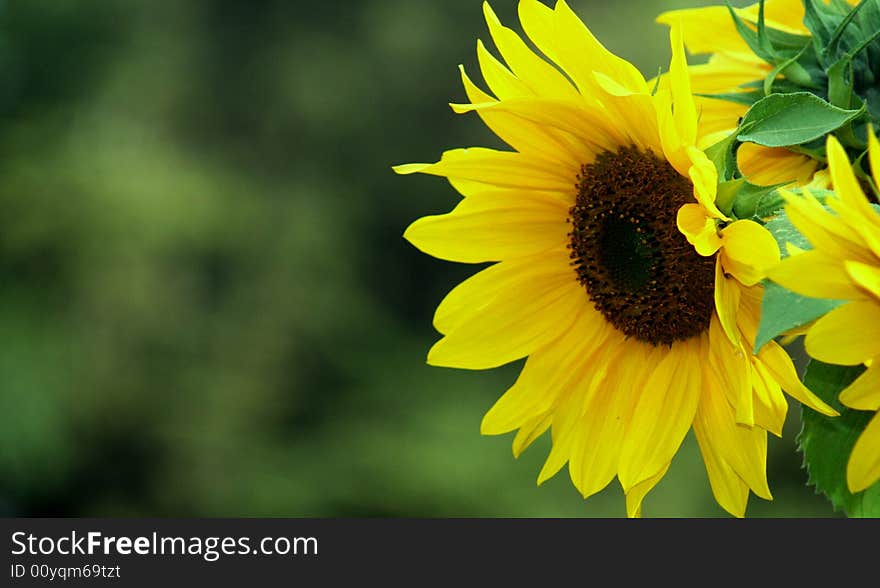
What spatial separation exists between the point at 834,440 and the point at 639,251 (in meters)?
0.15

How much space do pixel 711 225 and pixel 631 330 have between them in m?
0.13

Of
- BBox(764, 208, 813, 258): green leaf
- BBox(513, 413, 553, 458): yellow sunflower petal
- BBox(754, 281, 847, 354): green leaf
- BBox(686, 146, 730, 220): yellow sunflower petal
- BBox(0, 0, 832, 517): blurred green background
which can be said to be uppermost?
BBox(0, 0, 832, 517): blurred green background

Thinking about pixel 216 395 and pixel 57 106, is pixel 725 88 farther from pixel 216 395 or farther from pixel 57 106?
pixel 57 106

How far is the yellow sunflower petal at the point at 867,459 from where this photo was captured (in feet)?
1.41

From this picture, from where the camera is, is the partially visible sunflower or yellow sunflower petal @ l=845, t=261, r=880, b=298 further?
the partially visible sunflower

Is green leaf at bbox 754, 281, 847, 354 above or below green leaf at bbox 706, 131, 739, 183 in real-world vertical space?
below

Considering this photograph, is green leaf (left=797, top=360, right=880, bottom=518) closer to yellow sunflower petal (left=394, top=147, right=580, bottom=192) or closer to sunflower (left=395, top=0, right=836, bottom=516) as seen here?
sunflower (left=395, top=0, right=836, bottom=516)

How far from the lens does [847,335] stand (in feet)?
1.30

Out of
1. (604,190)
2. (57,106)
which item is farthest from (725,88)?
(57,106)

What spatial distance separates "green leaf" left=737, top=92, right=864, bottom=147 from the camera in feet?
1.46

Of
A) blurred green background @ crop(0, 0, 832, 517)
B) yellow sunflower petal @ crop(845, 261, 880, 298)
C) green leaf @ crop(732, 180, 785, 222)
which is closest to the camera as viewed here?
yellow sunflower petal @ crop(845, 261, 880, 298)

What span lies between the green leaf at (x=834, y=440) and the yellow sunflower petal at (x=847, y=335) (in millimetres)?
63

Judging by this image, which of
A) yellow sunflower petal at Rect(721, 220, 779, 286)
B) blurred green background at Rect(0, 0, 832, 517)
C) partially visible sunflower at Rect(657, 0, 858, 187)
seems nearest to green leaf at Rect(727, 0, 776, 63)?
partially visible sunflower at Rect(657, 0, 858, 187)

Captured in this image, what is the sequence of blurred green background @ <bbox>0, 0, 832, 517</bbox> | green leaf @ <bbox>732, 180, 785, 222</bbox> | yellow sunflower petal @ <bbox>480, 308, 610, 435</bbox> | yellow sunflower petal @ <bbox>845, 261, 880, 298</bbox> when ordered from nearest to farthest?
yellow sunflower petal @ <bbox>845, 261, 880, 298</bbox>, green leaf @ <bbox>732, 180, 785, 222</bbox>, yellow sunflower petal @ <bbox>480, 308, 610, 435</bbox>, blurred green background @ <bbox>0, 0, 832, 517</bbox>
